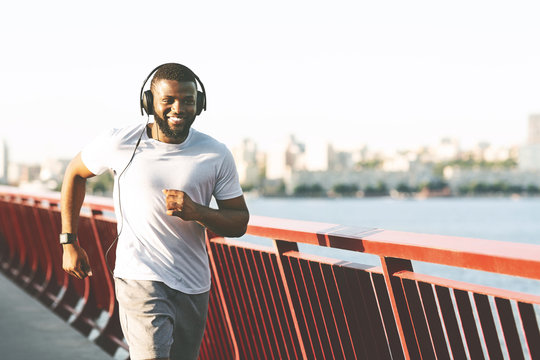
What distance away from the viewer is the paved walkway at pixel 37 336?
→ 19.1 ft

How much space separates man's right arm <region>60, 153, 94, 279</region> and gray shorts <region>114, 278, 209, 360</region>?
0.70 ft

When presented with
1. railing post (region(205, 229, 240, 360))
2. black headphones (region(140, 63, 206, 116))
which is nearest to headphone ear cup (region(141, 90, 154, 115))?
black headphones (region(140, 63, 206, 116))

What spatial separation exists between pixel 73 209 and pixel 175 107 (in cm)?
66

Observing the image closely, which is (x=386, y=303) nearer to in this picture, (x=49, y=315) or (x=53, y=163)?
(x=49, y=315)

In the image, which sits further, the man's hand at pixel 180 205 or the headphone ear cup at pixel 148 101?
the headphone ear cup at pixel 148 101

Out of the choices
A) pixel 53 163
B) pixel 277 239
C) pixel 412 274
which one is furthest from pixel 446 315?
pixel 53 163

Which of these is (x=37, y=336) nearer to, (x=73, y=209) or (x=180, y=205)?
(x=73, y=209)

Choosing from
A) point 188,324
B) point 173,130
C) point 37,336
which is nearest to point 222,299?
point 188,324

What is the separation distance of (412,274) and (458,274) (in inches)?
1801

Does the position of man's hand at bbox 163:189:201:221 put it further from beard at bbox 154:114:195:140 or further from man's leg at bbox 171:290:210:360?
man's leg at bbox 171:290:210:360

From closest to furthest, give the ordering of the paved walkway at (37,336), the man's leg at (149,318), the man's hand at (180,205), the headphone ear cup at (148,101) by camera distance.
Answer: the man's hand at (180,205)
the man's leg at (149,318)
the headphone ear cup at (148,101)
the paved walkway at (37,336)

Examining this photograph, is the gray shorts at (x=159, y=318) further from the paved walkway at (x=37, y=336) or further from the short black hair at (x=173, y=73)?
the paved walkway at (x=37, y=336)

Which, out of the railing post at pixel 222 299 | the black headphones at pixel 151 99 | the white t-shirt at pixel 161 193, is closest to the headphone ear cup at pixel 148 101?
the black headphones at pixel 151 99

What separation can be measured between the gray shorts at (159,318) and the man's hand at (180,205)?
33 cm
